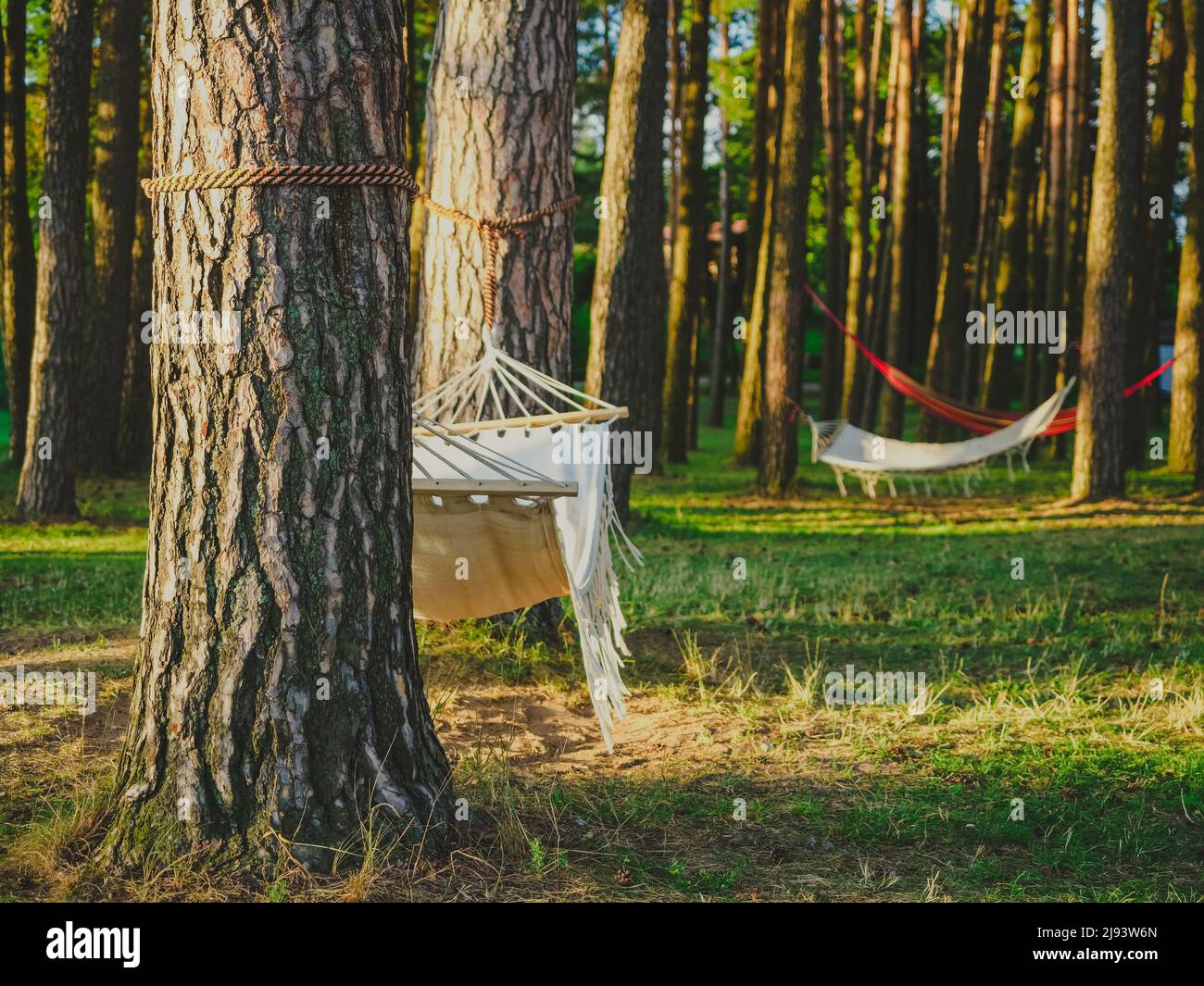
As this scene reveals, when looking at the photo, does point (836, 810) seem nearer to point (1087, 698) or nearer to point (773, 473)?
point (1087, 698)

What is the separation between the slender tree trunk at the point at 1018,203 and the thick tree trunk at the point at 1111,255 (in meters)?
3.50

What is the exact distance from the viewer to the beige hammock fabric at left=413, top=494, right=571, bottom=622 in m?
3.80

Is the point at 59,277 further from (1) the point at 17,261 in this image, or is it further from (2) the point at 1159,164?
(2) the point at 1159,164

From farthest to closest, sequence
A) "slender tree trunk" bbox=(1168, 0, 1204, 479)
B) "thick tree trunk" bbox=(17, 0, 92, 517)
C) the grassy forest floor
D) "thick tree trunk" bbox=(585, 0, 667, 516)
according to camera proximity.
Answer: "slender tree trunk" bbox=(1168, 0, 1204, 479)
"thick tree trunk" bbox=(585, 0, 667, 516)
"thick tree trunk" bbox=(17, 0, 92, 517)
the grassy forest floor

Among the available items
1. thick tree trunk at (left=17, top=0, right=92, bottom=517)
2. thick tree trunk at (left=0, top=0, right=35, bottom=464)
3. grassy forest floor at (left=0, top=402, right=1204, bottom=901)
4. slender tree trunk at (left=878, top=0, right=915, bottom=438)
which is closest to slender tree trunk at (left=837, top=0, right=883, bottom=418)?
slender tree trunk at (left=878, top=0, right=915, bottom=438)

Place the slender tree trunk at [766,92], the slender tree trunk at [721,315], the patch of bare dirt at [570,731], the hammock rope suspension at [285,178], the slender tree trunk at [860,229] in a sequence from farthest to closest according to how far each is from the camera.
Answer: the slender tree trunk at [721,315], the slender tree trunk at [860,229], the slender tree trunk at [766,92], the patch of bare dirt at [570,731], the hammock rope suspension at [285,178]

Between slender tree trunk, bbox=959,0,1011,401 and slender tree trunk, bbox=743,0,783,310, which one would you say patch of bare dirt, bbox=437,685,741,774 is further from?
slender tree trunk, bbox=959,0,1011,401

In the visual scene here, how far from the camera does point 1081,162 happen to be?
1474 centimetres

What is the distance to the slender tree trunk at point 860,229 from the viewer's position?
1532cm

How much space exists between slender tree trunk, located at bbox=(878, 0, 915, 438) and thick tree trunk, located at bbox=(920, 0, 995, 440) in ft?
1.38

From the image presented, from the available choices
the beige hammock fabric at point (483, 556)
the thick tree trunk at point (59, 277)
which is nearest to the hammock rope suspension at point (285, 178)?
the beige hammock fabric at point (483, 556)

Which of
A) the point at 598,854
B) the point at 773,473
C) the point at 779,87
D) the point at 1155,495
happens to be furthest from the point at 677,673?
the point at 779,87

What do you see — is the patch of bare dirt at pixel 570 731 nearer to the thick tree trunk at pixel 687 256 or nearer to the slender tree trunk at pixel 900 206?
the thick tree trunk at pixel 687 256

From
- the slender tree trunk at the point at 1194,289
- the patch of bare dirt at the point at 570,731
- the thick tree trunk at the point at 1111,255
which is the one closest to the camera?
the patch of bare dirt at the point at 570,731
